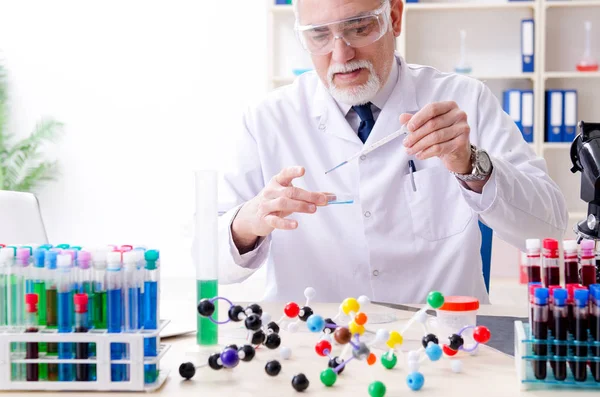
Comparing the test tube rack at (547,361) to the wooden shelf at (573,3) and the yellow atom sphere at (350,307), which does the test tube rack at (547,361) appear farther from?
the wooden shelf at (573,3)

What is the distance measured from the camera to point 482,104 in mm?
2068

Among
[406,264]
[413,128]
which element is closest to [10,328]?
[413,128]

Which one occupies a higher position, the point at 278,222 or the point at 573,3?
the point at 573,3

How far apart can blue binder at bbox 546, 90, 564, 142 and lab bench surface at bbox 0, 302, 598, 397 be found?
10.4 ft

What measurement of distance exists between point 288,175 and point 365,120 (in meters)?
0.59

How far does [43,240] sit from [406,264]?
952 mm

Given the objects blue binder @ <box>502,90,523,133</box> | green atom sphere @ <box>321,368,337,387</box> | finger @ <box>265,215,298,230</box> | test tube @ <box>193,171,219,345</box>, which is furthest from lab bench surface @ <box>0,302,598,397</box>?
blue binder @ <box>502,90,523,133</box>

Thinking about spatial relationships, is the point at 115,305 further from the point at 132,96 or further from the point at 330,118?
the point at 132,96


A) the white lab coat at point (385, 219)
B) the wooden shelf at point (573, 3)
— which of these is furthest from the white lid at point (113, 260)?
the wooden shelf at point (573, 3)

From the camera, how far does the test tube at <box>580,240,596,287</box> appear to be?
1147 millimetres

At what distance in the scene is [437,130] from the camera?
155 cm

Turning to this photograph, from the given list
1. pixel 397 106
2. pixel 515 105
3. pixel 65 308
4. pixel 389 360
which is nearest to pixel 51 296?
pixel 65 308

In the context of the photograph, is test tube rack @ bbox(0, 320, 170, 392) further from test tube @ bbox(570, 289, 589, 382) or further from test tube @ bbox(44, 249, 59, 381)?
test tube @ bbox(570, 289, 589, 382)

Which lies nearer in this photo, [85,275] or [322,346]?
[85,275]
